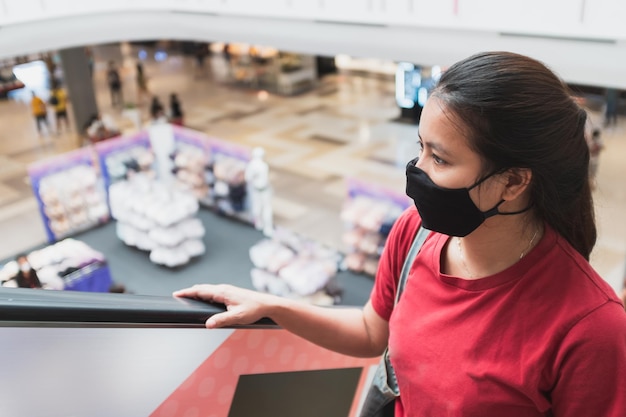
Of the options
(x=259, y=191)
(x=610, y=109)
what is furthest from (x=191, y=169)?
(x=610, y=109)

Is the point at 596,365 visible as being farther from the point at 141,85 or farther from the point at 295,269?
the point at 141,85

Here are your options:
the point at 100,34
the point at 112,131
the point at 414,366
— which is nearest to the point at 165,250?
the point at 100,34

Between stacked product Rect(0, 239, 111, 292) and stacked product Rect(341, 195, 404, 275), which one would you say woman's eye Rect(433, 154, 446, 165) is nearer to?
stacked product Rect(341, 195, 404, 275)

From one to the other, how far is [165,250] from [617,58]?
6519 millimetres

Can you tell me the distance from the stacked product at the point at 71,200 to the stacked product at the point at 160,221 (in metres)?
0.74

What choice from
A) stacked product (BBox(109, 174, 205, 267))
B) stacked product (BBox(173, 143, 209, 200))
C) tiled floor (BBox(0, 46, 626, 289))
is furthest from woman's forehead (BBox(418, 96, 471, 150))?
stacked product (BBox(173, 143, 209, 200))

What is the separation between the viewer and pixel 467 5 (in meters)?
5.38

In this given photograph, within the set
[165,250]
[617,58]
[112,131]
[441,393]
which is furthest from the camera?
[112,131]

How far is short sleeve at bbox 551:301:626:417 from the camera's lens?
3.91ft

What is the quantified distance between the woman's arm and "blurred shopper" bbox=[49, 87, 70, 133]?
14297 millimetres

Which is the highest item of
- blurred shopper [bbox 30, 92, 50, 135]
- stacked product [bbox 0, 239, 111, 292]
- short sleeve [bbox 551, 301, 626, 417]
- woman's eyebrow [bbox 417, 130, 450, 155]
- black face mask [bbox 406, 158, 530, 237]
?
woman's eyebrow [bbox 417, 130, 450, 155]

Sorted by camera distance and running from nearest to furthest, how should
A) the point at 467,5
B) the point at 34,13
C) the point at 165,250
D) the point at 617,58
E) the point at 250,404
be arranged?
the point at 250,404
the point at 617,58
the point at 467,5
the point at 34,13
the point at 165,250

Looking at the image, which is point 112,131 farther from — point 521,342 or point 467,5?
point 521,342

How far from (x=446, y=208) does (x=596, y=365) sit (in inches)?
17.3
